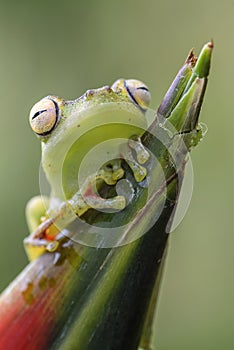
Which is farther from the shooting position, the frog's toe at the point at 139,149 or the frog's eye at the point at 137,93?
the frog's eye at the point at 137,93

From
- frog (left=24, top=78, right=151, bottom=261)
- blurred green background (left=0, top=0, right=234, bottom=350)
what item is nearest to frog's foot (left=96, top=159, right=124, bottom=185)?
frog (left=24, top=78, right=151, bottom=261)

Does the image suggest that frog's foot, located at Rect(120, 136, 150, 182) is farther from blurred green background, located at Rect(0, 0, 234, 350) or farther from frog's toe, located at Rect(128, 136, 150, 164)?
blurred green background, located at Rect(0, 0, 234, 350)

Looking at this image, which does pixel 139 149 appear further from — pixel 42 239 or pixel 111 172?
pixel 42 239

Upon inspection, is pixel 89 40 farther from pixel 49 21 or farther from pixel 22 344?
pixel 22 344

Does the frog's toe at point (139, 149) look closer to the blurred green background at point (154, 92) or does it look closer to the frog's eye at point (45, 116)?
the frog's eye at point (45, 116)

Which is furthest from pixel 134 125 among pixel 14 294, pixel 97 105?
pixel 14 294

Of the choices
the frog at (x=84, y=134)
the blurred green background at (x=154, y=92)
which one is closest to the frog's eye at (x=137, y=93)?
the frog at (x=84, y=134)

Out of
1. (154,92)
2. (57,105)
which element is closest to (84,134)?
(57,105)
